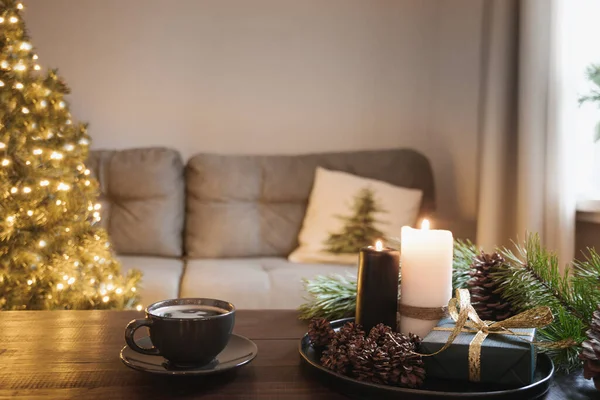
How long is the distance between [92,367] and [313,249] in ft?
5.77

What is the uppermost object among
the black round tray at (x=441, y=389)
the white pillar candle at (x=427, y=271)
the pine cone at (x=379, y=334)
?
the white pillar candle at (x=427, y=271)

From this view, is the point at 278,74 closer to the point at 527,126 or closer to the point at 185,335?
the point at 527,126

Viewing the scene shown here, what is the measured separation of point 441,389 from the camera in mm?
710

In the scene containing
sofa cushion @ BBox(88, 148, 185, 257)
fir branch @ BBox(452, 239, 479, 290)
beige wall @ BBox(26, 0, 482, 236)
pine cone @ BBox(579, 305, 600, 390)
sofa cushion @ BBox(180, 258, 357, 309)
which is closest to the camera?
pine cone @ BBox(579, 305, 600, 390)

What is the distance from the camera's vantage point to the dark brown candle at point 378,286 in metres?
0.82

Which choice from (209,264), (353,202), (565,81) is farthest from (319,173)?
(565,81)

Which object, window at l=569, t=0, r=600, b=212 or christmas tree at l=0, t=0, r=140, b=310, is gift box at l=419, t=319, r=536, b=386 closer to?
christmas tree at l=0, t=0, r=140, b=310

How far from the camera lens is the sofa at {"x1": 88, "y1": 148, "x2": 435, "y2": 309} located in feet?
8.50

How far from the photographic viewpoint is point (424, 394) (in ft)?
2.18

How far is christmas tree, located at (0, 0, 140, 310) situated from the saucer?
998 mm

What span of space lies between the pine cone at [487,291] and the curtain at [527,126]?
1.33 m

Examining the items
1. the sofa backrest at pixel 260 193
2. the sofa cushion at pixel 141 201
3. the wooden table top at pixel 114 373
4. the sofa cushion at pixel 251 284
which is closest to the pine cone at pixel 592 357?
the wooden table top at pixel 114 373

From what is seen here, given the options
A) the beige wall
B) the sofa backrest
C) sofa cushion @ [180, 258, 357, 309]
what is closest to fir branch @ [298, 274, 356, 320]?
sofa cushion @ [180, 258, 357, 309]

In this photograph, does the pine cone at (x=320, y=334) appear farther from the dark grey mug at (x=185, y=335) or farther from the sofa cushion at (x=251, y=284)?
the sofa cushion at (x=251, y=284)
